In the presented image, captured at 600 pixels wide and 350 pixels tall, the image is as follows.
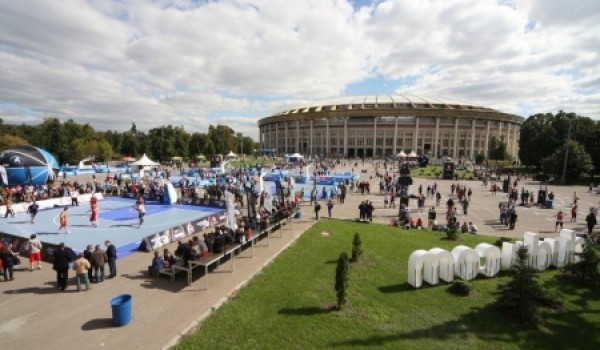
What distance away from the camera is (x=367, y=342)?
22.7 ft

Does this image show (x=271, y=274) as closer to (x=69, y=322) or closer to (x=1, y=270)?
(x=69, y=322)

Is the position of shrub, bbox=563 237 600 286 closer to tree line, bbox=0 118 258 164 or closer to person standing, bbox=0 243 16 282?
person standing, bbox=0 243 16 282

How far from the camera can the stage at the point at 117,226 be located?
1394 centimetres

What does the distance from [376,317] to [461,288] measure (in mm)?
3356

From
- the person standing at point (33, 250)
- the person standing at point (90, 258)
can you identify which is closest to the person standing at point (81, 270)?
the person standing at point (90, 258)

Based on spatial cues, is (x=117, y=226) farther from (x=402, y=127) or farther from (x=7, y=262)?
(x=402, y=127)

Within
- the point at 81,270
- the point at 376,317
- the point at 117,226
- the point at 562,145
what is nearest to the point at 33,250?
the point at 81,270

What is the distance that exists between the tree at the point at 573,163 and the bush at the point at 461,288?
4113 centimetres

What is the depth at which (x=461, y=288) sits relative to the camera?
9641 millimetres

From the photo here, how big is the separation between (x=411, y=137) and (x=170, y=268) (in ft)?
321

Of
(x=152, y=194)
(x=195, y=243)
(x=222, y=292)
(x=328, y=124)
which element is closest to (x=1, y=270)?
(x=195, y=243)

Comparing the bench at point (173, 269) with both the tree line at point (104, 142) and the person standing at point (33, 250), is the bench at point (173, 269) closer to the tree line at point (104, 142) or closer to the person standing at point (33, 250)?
the person standing at point (33, 250)

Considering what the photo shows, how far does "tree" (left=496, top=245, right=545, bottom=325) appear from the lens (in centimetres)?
805

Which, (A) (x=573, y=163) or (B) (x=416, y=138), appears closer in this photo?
(A) (x=573, y=163)
